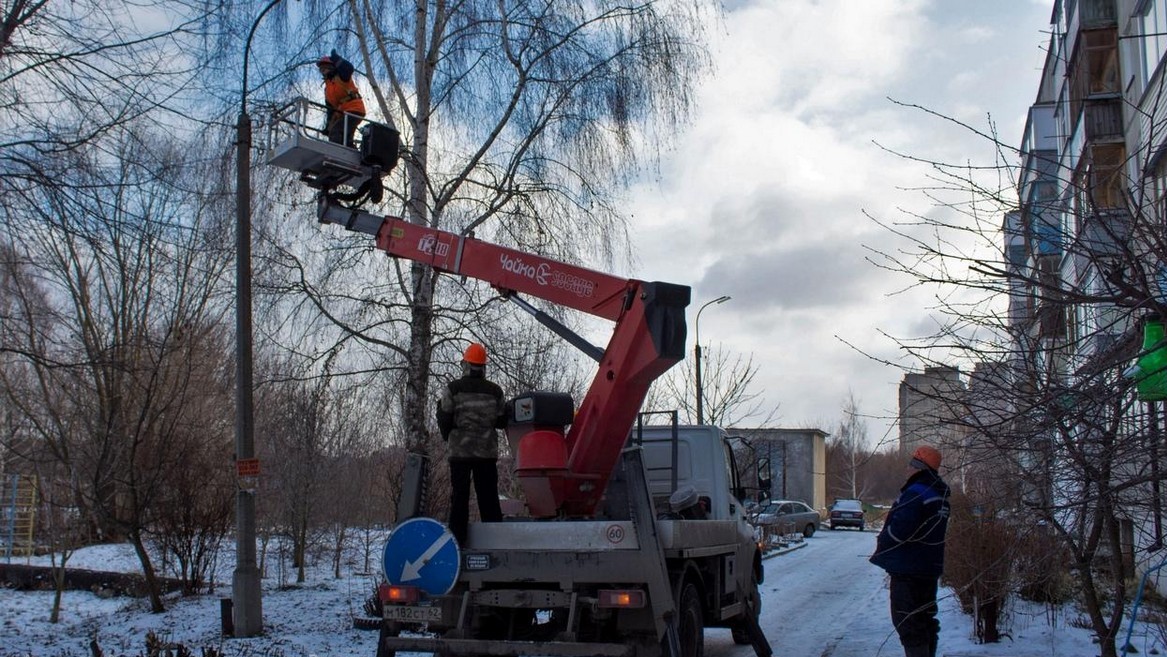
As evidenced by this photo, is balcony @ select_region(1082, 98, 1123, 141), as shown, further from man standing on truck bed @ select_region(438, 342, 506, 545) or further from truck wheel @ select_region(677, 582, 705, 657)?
man standing on truck bed @ select_region(438, 342, 506, 545)

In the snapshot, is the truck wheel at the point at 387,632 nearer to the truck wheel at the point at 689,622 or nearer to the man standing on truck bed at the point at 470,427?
the man standing on truck bed at the point at 470,427

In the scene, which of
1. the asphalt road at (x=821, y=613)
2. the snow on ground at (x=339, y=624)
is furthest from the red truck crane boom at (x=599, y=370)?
the snow on ground at (x=339, y=624)

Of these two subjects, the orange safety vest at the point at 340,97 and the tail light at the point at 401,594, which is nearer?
the tail light at the point at 401,594

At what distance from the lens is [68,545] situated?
1653 centimetres

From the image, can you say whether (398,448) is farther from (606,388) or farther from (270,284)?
(606,388)

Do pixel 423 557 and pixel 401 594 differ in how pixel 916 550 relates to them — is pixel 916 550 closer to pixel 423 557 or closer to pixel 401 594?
pixel 423 557

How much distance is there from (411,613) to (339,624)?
6.06m

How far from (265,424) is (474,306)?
348 inches

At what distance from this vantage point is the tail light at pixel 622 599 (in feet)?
24.2

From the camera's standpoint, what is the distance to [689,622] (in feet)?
27.0

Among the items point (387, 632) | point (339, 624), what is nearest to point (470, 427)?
point (387, 632)

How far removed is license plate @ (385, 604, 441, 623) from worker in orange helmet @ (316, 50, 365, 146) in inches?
176

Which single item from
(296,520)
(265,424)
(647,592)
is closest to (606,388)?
(647,592)

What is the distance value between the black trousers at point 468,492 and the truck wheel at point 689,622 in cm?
167
